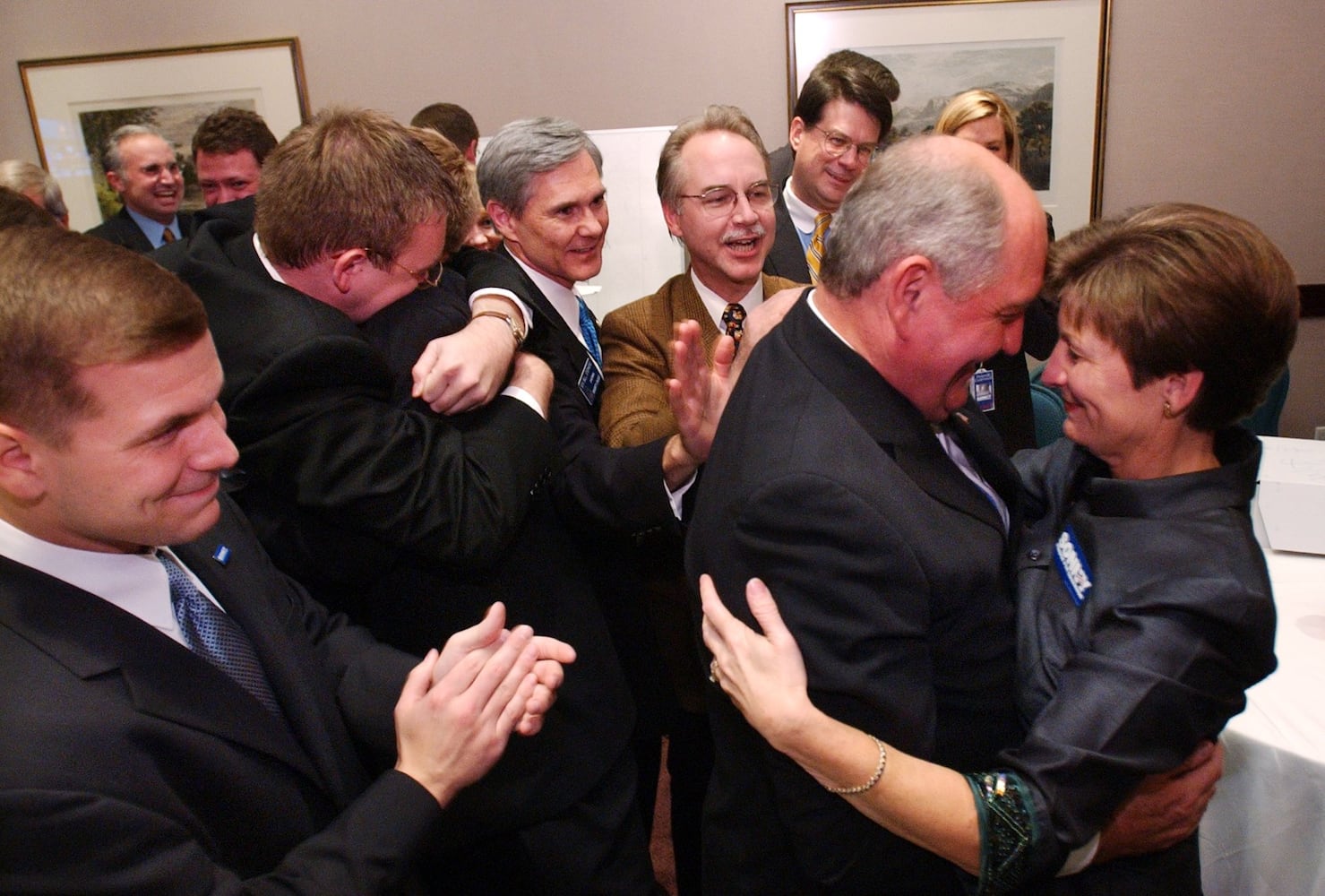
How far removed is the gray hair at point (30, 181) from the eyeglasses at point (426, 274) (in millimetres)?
2947

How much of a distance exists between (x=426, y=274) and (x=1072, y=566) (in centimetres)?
114

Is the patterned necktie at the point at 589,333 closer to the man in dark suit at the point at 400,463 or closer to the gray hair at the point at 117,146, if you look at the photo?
the man in dark suit at the point at 400,463

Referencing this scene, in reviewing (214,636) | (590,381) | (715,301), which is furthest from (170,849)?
(715,301)

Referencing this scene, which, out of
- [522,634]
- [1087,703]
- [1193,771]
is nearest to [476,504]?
[522,634]

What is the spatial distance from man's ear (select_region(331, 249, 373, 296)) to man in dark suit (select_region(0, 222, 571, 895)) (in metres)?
0.39

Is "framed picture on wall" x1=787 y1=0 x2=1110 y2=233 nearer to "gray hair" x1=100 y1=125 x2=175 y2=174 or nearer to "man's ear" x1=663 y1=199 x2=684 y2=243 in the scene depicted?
"man's ear" x1=663 y1=199 x2=684 y2=243

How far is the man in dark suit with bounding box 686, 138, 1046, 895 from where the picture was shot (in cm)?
109

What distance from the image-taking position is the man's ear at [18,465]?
0.92m

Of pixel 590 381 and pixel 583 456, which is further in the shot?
pixel 590 381

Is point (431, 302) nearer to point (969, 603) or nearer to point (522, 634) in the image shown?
point (522, 634)

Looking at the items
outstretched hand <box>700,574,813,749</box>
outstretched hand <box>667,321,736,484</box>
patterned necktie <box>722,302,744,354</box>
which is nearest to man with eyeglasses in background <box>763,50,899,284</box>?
patterned necktie <box>722,302,744,354</box>

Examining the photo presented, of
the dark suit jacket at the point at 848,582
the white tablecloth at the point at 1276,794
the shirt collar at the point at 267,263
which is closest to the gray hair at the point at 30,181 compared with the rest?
the shirt collar at the point at 267,263

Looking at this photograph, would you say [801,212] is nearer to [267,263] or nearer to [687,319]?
[687,319]

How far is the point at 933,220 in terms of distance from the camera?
3.69 feet
